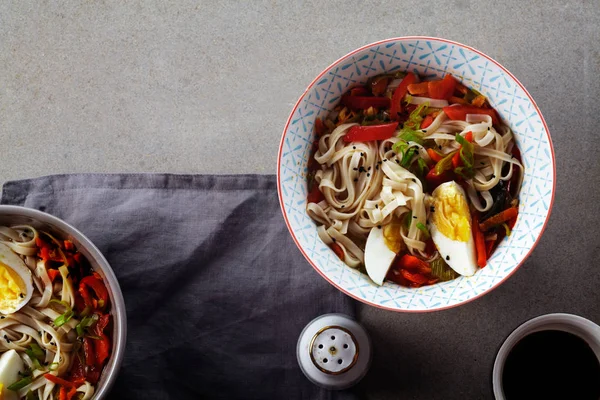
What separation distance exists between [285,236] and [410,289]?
430 millimetres

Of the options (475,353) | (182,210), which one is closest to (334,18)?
(182,210)

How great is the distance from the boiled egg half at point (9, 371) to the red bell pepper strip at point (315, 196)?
90cm

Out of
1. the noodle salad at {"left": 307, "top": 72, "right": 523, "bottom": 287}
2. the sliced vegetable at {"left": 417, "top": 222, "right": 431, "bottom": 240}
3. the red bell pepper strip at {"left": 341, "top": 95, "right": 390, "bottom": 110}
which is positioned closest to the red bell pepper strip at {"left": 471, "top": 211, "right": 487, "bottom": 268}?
the noodle salad at {"left": 307, "top": 72, "right": 523, "bottom": 287}

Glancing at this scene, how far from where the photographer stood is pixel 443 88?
1.54m

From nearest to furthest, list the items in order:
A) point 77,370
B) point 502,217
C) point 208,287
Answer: point 502,217
point 77,370
point 208,287

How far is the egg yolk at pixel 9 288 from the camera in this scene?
5.16 ft

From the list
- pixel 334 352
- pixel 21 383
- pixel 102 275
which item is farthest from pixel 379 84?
pixel 21 383

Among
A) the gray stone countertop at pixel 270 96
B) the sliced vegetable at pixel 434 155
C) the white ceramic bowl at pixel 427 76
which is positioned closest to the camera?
the white ceramic bowl at pixel 427 76

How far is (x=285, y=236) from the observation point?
1749mm

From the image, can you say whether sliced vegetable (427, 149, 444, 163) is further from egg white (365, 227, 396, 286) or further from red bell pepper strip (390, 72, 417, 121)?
egg white (365, 227, 396, 286)

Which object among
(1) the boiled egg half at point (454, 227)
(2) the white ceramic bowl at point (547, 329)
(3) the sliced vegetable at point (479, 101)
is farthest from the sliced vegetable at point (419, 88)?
(2) the white ceramic bowl at point (547, 329)

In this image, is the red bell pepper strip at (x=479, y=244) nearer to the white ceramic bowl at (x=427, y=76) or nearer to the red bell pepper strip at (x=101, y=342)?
the white ceramic bowl at (x=427, y=76)

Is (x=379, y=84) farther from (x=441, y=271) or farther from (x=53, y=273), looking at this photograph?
(x=53, y=273)

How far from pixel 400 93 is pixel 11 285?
1.17 meters
